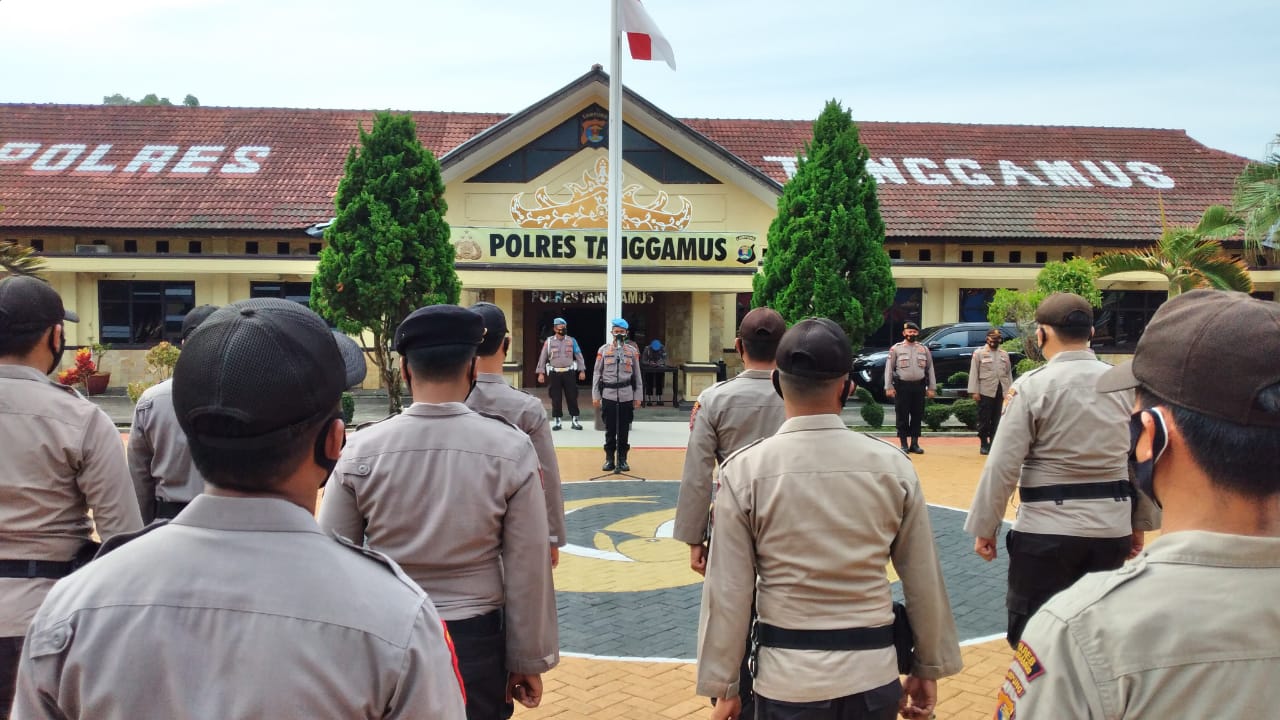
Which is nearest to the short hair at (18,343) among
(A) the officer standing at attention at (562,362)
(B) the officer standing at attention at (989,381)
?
(A) the officer standing at attention at (562,362)

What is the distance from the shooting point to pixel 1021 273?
950 inches

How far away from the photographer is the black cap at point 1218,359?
164cm

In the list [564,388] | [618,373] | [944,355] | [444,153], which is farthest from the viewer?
[444,153]

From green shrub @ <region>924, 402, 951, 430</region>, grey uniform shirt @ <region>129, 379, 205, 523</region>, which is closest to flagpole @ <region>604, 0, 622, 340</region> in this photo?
green shrub @ <region>924, 402, 951, 430</region>

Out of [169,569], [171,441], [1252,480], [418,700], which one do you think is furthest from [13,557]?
[1252,480]

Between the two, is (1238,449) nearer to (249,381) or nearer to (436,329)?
(249,381)

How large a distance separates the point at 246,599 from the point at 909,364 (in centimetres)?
1371

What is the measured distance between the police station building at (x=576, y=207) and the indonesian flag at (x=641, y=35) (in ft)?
14.1

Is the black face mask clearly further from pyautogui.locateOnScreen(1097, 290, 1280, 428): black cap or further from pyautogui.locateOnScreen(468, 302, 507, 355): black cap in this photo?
pyautogui.locateOnScreen(468, 302, 507, 355): black cap

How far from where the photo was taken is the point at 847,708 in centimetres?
297

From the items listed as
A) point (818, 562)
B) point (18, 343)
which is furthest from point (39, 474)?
point (818, 562)

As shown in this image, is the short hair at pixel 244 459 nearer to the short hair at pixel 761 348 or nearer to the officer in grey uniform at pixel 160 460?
the officer in grey uniform at pixel 160 460

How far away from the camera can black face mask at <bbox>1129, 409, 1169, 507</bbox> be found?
5.71ft

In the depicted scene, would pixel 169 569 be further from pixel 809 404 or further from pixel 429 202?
pixel 429 202
